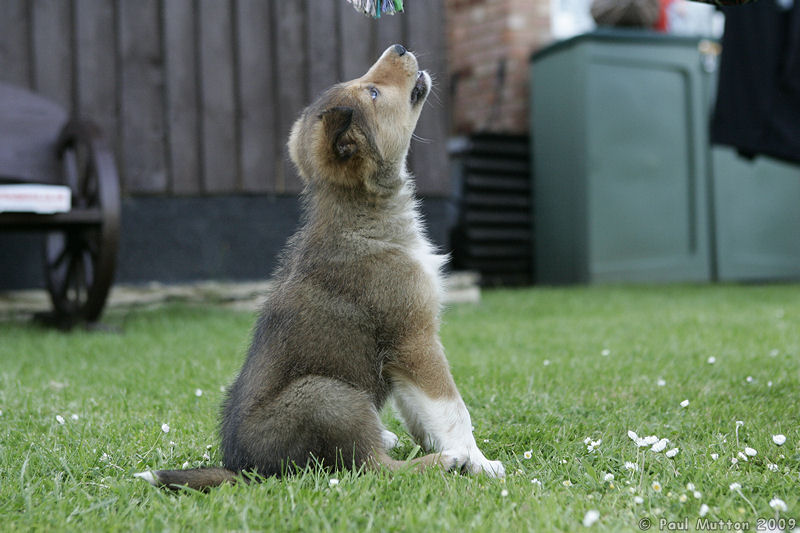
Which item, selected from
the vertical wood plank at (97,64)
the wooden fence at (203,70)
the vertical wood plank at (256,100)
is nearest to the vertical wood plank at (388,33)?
the wooden fence at (203,70)

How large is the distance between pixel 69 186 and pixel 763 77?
4.88 m

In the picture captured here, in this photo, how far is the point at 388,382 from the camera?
2262 millimetres

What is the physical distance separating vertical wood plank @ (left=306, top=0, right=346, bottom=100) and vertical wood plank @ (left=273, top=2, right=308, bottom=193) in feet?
0.20

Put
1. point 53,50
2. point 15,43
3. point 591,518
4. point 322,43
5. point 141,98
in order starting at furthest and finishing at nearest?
1. point 322,43
2. point 141,98
3. point 53,50
4. point 15,43
5. point 591,518

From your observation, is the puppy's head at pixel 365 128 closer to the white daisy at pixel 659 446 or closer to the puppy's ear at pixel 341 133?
the puppy's ear at pixel 341 133

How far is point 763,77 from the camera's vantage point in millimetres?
5566

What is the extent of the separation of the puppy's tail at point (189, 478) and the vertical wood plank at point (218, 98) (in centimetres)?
445

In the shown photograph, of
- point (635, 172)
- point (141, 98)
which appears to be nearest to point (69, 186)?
point (141, 98)

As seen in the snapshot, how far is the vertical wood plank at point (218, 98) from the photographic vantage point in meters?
6.19

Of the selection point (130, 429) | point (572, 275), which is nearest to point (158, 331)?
point (130, 429)

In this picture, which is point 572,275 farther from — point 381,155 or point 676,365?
point 381,155

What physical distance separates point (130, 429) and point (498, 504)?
1.39m

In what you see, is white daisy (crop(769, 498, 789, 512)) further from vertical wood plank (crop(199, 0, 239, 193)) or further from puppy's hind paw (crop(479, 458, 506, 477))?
vertical wood plank (crop(199, 0, 239, 193))

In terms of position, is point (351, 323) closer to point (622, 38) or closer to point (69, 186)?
point (69, 186)
